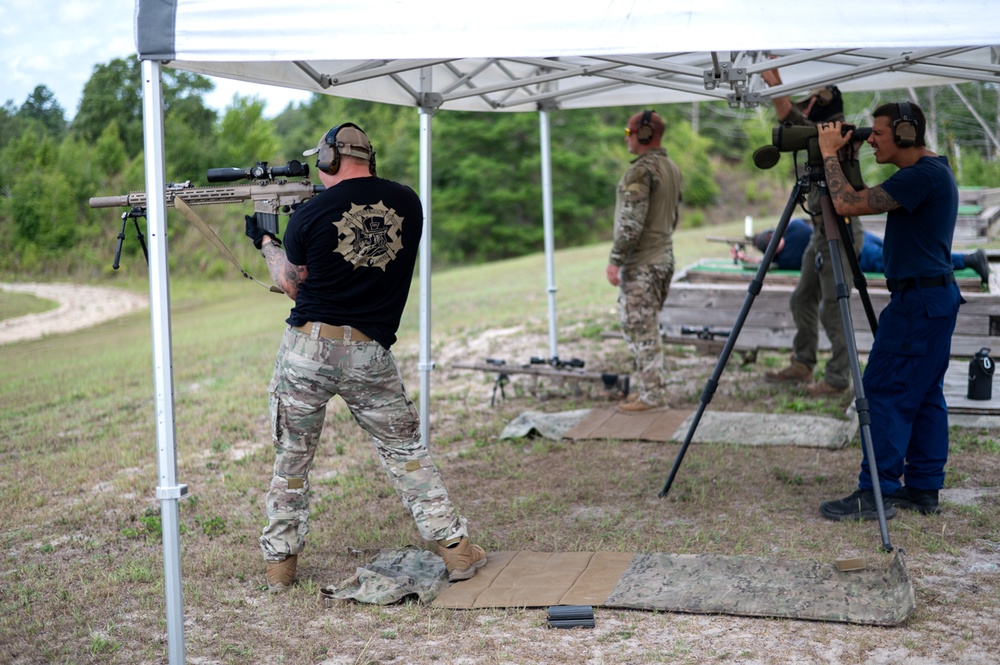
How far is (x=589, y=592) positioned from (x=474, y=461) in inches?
97.4

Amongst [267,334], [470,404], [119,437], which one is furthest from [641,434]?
[267,334]

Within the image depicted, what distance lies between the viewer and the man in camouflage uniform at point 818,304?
264 inches

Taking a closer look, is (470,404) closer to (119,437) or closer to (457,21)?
(119,437)

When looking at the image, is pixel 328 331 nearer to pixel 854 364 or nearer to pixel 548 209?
pixel 854 364

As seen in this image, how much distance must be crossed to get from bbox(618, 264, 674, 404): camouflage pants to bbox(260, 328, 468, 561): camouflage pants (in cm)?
324

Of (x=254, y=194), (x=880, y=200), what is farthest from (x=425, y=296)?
(x=880, y=200)

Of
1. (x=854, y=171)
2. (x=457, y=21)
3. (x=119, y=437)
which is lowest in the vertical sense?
(x=119, y=437)

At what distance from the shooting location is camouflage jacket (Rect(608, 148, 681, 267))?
7004 mm

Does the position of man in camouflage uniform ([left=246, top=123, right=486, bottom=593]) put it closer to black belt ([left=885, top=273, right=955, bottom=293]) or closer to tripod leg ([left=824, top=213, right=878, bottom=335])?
tripod leg ([left=824, top=213, right=878, bottom=335])

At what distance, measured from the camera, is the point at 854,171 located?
4.61 m

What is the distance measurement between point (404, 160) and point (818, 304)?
34948mm

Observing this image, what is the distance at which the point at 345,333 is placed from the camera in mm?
4094

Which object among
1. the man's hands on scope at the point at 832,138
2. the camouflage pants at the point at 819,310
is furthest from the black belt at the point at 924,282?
the camouflage pants at the point at 819,310

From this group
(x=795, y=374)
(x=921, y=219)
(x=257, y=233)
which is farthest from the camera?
(x=795, y=374)
